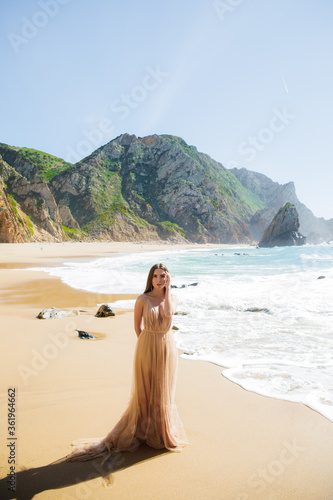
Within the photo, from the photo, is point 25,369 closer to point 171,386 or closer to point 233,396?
point 171,386

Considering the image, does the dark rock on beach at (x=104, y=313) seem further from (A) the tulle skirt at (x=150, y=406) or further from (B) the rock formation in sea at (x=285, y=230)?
(B) the rock formation in sea at (x=285, y=230)

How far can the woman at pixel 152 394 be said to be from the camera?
121 inches

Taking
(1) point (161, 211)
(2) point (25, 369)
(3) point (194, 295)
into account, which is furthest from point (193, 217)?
(2) point (25, 369)

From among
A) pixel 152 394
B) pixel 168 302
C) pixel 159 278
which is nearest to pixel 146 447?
pixel 152 394

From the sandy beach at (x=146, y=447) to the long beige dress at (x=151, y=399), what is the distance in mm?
129

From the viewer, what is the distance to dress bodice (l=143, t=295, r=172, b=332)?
3.07m

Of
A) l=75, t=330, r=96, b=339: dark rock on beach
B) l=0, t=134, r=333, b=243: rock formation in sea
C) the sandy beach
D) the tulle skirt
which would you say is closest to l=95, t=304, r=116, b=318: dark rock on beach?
l=75, t=330, r=96, b=339: dark rock on beach

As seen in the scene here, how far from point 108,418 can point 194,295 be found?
30.5ft

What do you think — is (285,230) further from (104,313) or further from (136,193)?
(104,313)

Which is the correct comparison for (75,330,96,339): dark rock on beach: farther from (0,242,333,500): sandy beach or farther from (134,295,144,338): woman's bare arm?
(134,295,144,338): woman's bare arm

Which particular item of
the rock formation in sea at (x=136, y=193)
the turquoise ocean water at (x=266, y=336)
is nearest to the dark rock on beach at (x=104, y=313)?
the turquoise ocean water at (x=266, y=336)

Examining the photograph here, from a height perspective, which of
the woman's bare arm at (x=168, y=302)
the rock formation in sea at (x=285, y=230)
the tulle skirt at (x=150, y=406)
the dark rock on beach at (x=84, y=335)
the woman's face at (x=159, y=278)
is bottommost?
the dark rock on beach at (x=84, y=335)

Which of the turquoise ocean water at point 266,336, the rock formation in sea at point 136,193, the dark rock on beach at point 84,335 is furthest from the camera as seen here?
the rock formation in sea at point 136,193

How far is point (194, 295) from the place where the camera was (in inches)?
501
